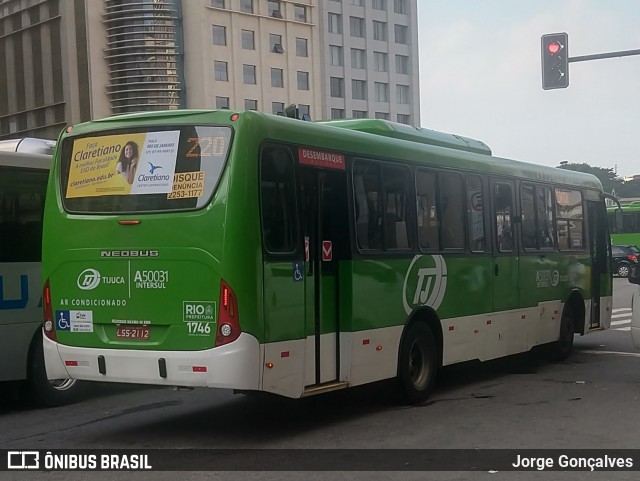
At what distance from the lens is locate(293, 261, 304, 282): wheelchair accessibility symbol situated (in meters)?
9.20

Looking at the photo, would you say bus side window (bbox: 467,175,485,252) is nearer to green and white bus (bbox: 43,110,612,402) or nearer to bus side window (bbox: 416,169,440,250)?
green and white bus (bbox: 43,110,612,402)

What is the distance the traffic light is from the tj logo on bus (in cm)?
938

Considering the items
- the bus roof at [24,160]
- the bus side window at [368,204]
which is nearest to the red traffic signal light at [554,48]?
the bus side window at [368,204]

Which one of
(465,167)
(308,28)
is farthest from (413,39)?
(465,167)

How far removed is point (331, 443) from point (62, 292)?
2945 mm

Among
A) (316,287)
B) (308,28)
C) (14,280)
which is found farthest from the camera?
(308,28)

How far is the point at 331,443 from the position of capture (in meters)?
9.01

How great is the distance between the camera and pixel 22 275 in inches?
441

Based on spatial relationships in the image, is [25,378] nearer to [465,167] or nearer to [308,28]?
[465,167]

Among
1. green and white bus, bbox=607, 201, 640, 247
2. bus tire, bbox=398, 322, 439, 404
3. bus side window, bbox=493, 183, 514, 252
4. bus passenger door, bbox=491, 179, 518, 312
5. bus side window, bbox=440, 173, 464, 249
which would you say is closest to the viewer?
bus tire, bbox=398, 322, 439, 404

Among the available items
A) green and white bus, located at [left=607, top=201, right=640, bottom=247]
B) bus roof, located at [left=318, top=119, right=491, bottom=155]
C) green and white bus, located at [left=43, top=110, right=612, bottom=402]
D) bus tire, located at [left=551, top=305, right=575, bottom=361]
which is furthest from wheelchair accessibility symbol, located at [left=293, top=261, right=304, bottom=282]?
green and white bus, located at [left=607, top=201, right=640, bottom=247]

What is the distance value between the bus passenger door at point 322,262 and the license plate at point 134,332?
4.93 feet

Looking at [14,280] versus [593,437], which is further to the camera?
[14,280]

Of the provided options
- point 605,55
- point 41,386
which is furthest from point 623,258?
point 41,386
